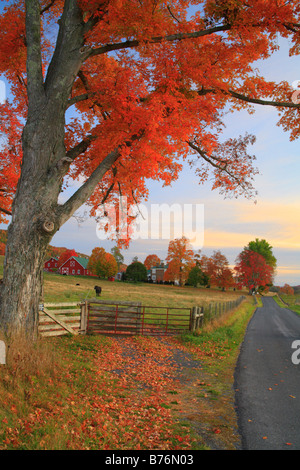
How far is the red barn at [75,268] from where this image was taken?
94125mm

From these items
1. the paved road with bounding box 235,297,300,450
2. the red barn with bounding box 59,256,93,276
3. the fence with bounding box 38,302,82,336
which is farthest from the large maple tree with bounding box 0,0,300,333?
the red barn with bounding box 59,256,93,276

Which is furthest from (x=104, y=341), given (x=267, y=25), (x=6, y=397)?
(x=267, y=25)

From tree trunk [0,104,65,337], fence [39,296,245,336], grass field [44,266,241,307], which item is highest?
tree trunk [0,104,65,337]

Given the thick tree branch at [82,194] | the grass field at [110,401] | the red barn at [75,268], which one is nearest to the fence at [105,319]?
the grass field at [110,401]

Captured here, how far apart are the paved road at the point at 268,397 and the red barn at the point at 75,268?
83282 mm

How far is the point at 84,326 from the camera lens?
43.6 ft

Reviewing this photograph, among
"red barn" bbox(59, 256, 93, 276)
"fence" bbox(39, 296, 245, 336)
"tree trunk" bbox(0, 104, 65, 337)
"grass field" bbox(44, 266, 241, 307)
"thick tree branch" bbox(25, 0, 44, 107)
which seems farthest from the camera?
"red barn" bbox(59, 256, 93, 276)

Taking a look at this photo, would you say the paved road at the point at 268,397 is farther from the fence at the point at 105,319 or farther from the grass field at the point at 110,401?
the fence at the point at 105,319

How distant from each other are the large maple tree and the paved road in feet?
19.4

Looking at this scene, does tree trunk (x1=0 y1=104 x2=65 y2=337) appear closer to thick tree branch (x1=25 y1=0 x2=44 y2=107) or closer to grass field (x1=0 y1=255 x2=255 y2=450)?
thick tree branch (x1=25 y1=0 x2=44 y2=107)

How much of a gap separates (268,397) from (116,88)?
10100 mm

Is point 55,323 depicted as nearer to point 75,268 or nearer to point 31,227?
point 31,227

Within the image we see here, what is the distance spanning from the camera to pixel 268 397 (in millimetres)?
7688

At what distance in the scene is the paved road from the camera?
5.39 metres
